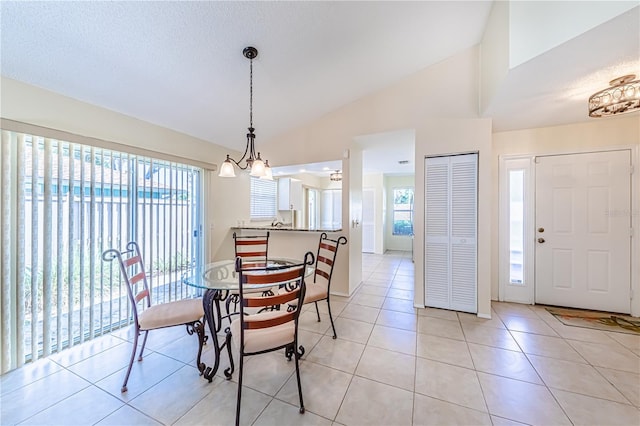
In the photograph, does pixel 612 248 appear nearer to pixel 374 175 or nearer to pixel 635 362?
pixel 635 362

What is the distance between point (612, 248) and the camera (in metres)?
2.89

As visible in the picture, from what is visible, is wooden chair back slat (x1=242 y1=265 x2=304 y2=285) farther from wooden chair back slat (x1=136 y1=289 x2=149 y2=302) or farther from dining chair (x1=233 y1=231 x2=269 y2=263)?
dining chair (x1=233 y1=231 x2=269 y2=263)

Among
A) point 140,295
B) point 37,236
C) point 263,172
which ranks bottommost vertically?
point 140,295

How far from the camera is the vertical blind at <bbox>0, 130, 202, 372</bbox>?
1.89m

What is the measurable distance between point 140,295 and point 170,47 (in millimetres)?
2137

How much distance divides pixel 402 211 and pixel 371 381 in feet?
19.8

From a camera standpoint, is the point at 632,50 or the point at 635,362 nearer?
the point at 632,50

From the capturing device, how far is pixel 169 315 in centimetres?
190

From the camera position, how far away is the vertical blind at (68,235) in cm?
189

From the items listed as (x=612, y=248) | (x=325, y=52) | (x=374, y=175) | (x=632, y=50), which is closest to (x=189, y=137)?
(x=325, y=52)

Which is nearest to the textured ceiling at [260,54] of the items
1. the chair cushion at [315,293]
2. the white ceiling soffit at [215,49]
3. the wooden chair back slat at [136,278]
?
the white ceiling soffit at [215,49]

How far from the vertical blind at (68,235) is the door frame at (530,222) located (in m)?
4.59

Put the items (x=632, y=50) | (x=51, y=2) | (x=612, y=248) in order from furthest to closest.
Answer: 1. (x=612, y=248)
2. (x=632, y=50)
3. (x=51, y=2)

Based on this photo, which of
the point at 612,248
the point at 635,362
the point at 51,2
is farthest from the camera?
the point at 612,248
